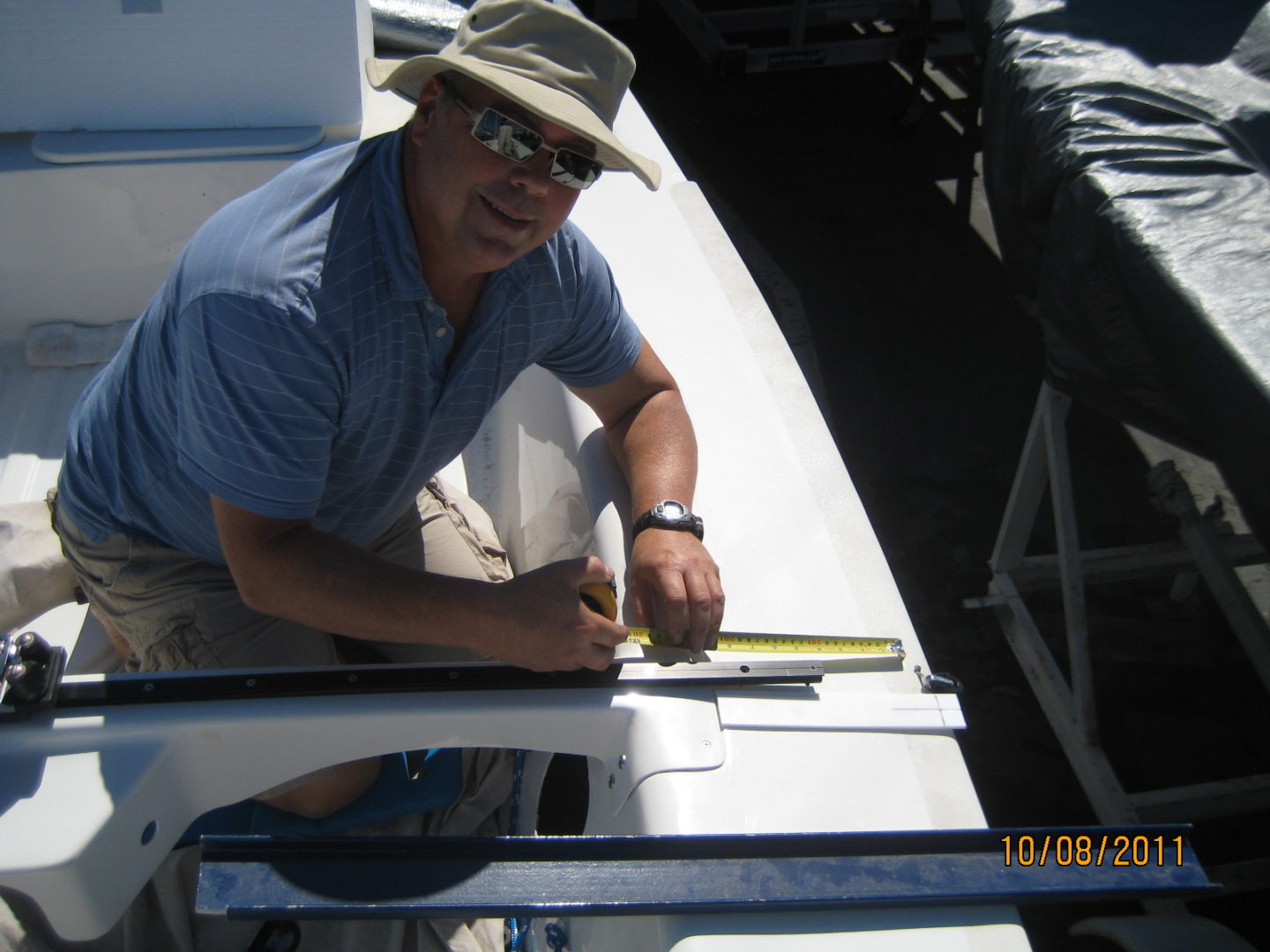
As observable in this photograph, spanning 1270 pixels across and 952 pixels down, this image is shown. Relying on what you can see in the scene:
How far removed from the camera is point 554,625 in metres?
1.15

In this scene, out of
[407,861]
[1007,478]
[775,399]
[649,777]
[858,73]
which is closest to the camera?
[407,861]

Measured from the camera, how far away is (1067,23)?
218 centimetres

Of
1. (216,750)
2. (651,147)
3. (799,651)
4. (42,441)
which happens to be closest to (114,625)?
(216,750)

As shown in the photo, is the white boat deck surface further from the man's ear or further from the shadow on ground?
the shadow on ground

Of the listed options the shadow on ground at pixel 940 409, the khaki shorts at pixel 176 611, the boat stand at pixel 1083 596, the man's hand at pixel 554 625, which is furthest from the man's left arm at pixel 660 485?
the shadow on ground at pixel 940 409

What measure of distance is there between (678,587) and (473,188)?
555 mm

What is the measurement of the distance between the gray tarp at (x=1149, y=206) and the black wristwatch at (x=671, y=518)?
2.84ft

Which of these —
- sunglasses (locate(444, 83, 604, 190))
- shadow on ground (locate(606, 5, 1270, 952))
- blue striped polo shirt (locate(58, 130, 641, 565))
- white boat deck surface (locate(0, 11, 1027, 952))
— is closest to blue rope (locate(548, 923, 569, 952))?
white boat deck surface (locate(0, 11, 1027, 952))

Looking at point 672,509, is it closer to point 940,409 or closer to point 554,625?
point 554,625

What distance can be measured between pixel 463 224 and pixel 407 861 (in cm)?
71

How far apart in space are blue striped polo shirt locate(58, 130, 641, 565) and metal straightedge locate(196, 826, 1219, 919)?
0.40 metres

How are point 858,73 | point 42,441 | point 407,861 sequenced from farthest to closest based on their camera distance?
point 858,73 < point 42,441 < point 407,861

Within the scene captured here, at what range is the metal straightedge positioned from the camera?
3.16 ft

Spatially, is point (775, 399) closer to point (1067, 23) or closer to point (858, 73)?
point (1067, 23)
